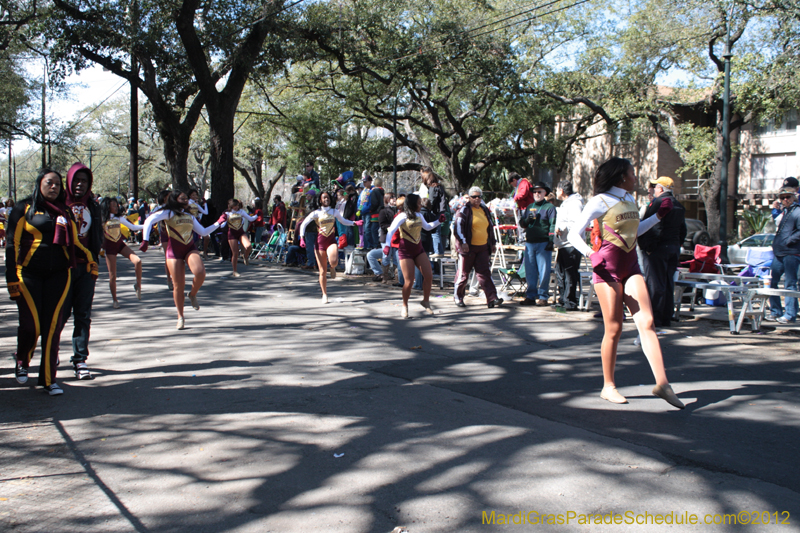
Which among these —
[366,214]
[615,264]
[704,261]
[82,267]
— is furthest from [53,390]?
[366,214]

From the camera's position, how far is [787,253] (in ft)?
30.8

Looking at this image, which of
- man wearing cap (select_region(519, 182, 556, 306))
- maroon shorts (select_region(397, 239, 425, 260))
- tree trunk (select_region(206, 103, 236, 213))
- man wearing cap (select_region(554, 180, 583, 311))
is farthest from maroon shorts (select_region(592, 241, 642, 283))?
tree trunk (select_region(206, 103, 236, 213))

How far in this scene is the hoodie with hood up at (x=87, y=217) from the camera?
21.2ft

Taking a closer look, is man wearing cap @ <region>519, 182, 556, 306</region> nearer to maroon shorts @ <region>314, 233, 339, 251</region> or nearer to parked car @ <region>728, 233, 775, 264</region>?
maroon shorts @ <region>314, 233, 339, 251</region>

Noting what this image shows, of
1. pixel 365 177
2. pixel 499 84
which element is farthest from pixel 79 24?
pixel 499 84

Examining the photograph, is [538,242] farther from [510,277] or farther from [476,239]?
[510,277]

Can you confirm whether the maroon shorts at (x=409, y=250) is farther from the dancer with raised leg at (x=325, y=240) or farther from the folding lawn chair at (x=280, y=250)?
the folding lawn chair at (x=280, y=250)

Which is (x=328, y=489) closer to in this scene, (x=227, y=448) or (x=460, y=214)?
(x=227, y=448)

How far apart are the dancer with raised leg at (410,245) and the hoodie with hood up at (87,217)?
13.6 feet

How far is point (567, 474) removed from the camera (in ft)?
12.5

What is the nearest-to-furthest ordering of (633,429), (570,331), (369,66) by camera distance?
(633,429)
(570,331)
(369,66)

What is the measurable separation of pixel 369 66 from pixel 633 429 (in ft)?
72.9

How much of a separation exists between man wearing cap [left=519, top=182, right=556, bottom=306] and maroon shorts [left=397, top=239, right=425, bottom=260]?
1817 mm

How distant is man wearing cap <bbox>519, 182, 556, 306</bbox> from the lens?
1042 cm
